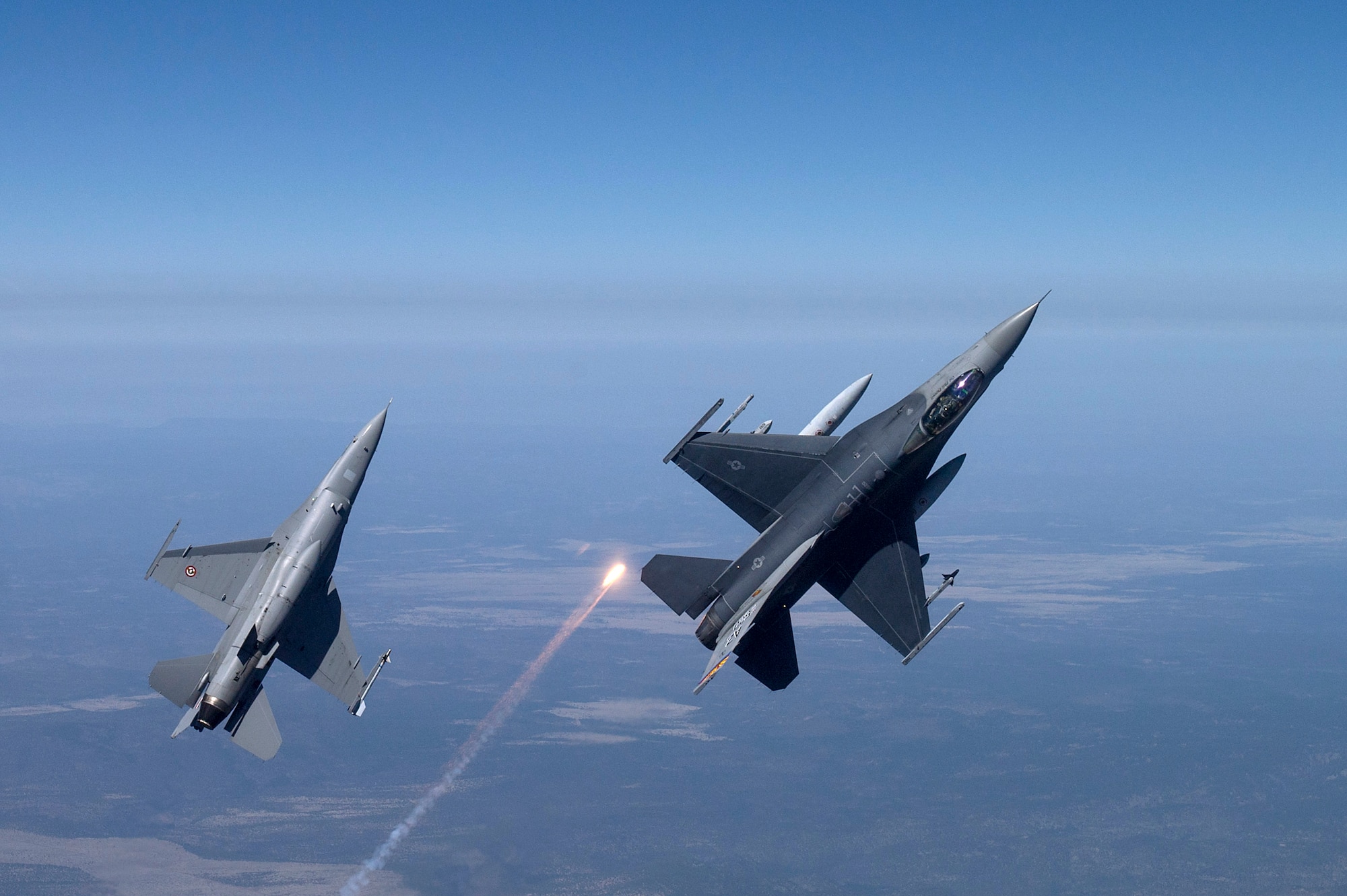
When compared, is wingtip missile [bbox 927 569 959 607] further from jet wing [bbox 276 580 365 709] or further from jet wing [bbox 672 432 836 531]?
jet wing [bbox 276 580 365 709]

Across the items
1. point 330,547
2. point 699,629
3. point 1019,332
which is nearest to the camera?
point 699,629

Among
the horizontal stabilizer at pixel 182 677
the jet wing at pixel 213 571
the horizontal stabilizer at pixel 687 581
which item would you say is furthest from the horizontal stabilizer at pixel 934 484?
the horizontal stabilizer at pixel 182 677

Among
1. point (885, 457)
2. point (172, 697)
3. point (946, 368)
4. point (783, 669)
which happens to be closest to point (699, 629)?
point (783, 669)

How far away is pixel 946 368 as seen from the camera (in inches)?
1423

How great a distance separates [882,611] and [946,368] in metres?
10.1

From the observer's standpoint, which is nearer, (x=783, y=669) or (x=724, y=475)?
(x=783, y=669)

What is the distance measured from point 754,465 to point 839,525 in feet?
15.1

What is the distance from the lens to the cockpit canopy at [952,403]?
34438 millimetres

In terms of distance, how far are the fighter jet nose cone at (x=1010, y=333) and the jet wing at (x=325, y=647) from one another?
29162 millimetres

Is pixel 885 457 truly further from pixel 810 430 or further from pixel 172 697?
pixel 172 697

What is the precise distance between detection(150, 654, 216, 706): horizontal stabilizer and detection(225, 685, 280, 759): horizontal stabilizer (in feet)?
6.31

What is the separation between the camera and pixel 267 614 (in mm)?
35438

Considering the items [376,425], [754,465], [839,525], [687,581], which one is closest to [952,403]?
[839,525]

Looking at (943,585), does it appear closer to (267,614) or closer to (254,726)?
(267,614)
